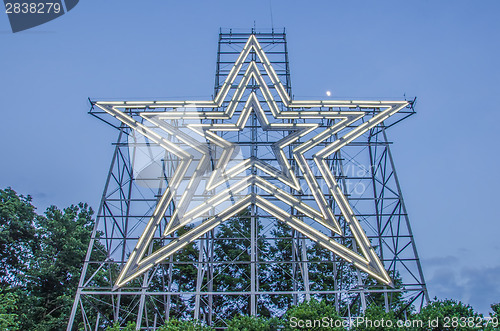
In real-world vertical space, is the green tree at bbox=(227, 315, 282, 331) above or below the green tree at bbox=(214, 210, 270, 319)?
below

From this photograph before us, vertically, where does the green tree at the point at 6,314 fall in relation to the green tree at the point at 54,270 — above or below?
below

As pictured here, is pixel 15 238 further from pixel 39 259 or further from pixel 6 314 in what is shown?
pixel 6 314

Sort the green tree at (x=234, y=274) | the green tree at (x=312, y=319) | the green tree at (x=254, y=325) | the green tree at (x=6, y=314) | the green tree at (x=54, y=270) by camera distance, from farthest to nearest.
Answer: the green tree at (x=234, y=274) → the green tree at (x=54, y=270) → the green tree at (x=6, y=314) → the green tree at (x=254, y=325) → the green tree at (x=312, y=319)

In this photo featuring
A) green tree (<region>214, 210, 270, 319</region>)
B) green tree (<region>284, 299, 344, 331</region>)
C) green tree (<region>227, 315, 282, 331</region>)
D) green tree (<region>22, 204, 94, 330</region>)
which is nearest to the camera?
green tree (<region>284, 299, 344, 331</region>)

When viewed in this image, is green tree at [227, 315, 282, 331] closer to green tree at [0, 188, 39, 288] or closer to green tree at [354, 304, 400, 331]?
green tree at [354, 304, 400, 331]

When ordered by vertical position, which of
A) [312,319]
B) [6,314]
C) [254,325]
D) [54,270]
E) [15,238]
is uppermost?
[15,238]

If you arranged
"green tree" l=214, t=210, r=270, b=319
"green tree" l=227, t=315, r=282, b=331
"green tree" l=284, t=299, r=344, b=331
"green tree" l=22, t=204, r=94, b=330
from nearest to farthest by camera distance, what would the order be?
"green tree" l=284, t=299, r=344, b=331, "green tree" l=227, t=315, r=282, b=331, "green tree" l=22, t=204, r=94, b=330, "green tree" l=214, t=210, r=270, b=319

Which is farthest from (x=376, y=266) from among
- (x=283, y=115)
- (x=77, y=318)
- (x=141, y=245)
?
(x=77, y=318)

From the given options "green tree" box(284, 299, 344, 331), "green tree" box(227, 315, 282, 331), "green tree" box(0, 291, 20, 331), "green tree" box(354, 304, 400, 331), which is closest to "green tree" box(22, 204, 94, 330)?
"green tree" box(0, 291, 20, 331)

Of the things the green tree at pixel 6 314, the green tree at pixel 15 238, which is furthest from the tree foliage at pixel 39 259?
the green tree at pixel 6 314

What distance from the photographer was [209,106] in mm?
17297

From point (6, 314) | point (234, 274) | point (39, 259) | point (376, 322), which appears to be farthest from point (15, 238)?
point (376, 322)

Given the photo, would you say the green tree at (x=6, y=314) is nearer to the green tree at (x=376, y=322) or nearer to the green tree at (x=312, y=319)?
the green tree at (x=312, y=319)

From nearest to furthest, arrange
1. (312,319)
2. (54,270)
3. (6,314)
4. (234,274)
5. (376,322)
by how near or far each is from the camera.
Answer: (312,319) < (376,322) < (6,314) < (54,270) < (234,274)
